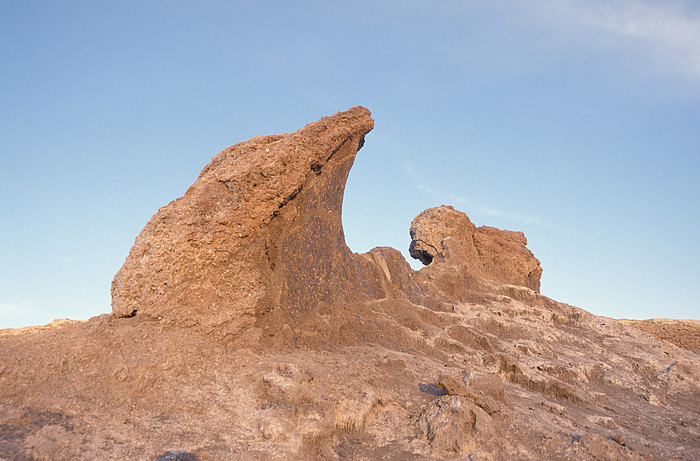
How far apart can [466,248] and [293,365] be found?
1118cm

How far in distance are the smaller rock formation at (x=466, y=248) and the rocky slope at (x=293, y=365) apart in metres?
4.43

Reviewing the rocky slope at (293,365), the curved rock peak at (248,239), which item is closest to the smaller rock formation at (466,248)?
the rocky slope at (293,365)

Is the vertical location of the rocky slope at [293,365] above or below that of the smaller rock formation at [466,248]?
below

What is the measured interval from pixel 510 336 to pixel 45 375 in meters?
9.91

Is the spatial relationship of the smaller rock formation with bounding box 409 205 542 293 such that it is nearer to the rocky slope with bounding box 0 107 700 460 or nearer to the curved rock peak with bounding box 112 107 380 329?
the rocky slope with bounding box 0 107 700 460

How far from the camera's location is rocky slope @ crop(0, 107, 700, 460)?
6.11m

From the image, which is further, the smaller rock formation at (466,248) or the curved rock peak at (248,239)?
the smaller rock formation at (466,248)

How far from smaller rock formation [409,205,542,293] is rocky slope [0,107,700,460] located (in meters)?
4.43

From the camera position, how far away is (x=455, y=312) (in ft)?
43.5

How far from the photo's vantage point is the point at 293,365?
721 centimetres

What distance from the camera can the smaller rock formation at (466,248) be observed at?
16862mm

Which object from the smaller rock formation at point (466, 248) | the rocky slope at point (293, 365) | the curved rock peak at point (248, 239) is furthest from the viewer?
the smaller rock formation at point (466, 248)

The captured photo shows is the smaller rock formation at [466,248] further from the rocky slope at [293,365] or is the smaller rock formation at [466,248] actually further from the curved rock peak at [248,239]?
the curved rock peak at [248,239]

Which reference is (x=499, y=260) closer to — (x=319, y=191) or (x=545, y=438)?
(x=319, y=191)
